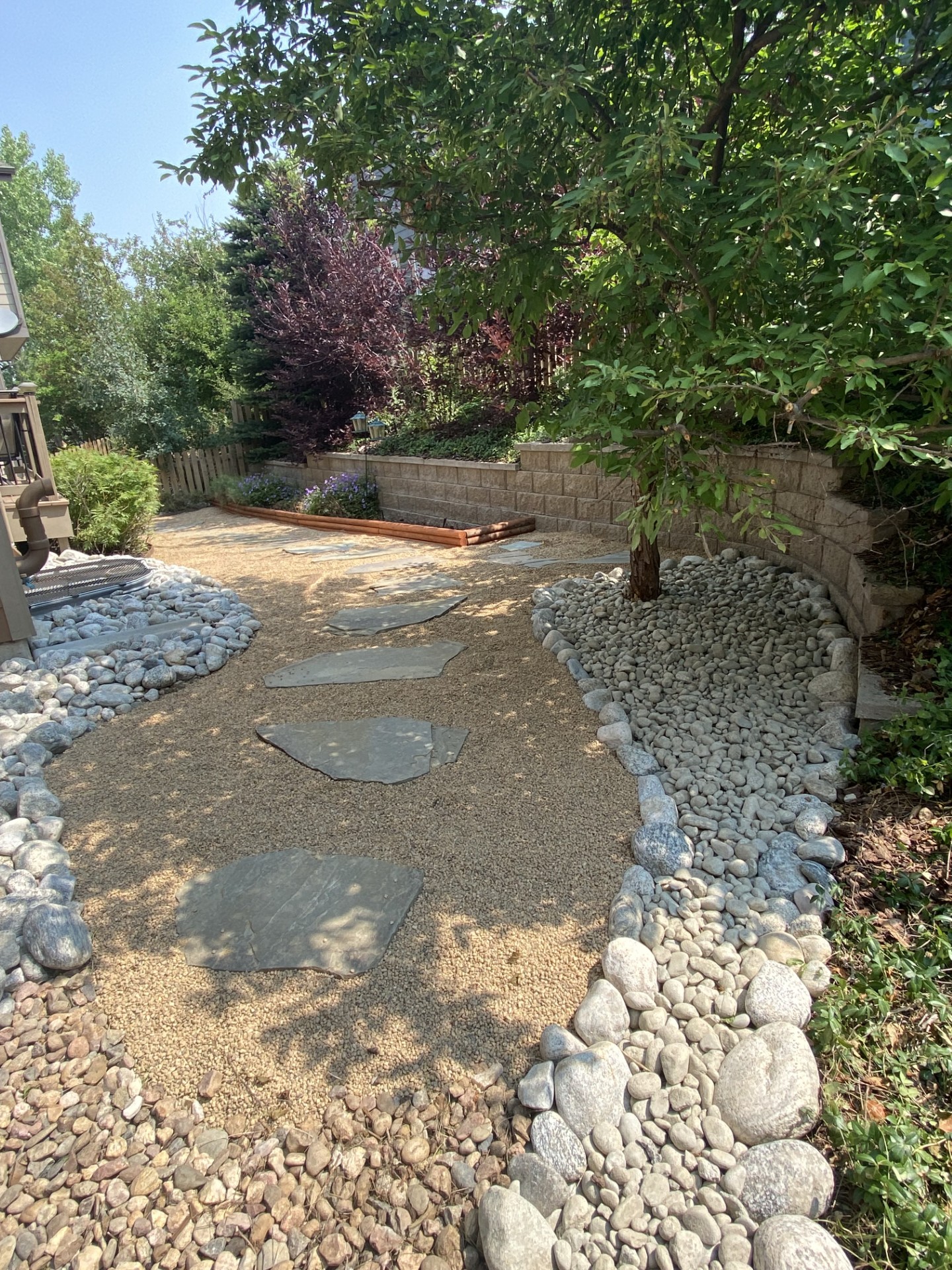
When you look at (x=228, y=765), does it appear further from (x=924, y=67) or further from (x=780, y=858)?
(x=924, y=67)

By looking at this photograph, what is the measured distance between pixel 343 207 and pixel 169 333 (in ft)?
41.5

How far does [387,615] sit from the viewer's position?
4684 mm

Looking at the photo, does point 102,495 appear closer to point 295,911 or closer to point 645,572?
point 645,572

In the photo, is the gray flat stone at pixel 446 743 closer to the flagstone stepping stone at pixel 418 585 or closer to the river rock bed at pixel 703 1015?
the river rock bed at pixel 703 1015

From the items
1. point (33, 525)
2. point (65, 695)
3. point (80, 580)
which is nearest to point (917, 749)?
point (65, 695)

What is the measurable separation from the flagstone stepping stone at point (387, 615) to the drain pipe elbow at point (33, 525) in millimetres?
1851

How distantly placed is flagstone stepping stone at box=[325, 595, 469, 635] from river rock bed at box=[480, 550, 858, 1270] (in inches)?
65.6

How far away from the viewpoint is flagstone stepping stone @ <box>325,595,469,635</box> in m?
4.46

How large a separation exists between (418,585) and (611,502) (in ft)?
6.43

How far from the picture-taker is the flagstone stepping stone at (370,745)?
2779mm

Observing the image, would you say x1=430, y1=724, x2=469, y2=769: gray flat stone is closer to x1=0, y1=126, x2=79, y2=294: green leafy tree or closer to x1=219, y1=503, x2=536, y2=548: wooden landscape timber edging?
x1=219, y1=503, x2=536, y2=548: wooden landscape timber edging

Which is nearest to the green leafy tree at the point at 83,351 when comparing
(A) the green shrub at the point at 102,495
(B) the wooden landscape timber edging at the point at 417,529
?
(B) the wooden landscape timber edging at the point at 417,529

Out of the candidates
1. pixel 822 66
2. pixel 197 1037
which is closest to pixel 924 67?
pixel 822 66

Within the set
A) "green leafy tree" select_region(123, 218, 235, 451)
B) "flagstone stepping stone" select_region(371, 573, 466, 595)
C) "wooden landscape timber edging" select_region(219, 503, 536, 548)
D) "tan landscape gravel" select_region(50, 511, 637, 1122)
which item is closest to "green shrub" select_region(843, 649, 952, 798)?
"tan landscape gravel" select_region(50, 511, 637, 1122)
